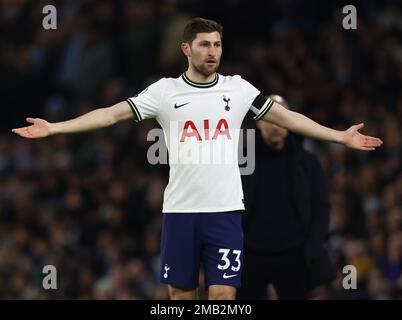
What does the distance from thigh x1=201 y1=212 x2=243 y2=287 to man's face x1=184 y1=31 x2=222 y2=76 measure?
98 centimetres

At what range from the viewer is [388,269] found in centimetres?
1203

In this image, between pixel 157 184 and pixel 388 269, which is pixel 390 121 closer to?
pixel 388 269

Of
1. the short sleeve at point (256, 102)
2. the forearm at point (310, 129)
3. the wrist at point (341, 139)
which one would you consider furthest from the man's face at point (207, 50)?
the wrist at point (341, 139)

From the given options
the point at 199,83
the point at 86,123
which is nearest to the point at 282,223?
the point at 199,83

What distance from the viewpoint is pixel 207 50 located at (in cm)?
827

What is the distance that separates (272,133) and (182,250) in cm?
159

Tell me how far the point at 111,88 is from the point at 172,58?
88 centimetres

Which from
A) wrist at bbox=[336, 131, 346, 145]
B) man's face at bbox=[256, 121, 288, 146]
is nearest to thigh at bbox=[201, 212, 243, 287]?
wrist at bbox=[336, 131, 346, 145]

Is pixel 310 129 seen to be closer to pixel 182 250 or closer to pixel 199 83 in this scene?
pixel 199 83

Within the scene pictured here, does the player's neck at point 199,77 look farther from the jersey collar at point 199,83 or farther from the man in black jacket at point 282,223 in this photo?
the man in black jacket at point 282,223

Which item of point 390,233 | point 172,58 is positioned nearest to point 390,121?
point 390,233

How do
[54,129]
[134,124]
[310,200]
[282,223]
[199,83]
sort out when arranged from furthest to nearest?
[134,124]
[310,200]
[282,223]
[199,83]
[54,129]

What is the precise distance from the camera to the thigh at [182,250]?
329 inches

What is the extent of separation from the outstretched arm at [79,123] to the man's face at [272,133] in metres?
1.55
